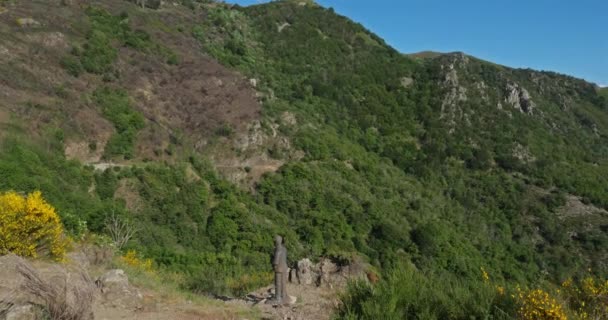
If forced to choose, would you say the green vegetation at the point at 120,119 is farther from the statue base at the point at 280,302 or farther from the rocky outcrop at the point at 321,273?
the statue base at the point at 280,302

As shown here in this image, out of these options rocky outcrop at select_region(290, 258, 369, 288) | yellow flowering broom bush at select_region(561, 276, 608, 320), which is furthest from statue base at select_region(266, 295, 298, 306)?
yellow flowering broom bush at select_region(561, 276, 608, 320)

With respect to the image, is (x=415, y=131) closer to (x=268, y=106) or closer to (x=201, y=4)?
(x=268, y=106)

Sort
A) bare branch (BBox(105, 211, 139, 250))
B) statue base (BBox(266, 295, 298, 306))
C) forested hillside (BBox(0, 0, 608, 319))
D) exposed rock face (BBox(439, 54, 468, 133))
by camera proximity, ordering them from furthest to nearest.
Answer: exposed rock face (BBox(439, 54, 468, 133)), forested hillside (BBox(0, 0, 608, 319)), bare branch (BBox(105, 211, 139, 250)), statue base (BBox(266, 295, 298, 306))

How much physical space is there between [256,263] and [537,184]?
132ft

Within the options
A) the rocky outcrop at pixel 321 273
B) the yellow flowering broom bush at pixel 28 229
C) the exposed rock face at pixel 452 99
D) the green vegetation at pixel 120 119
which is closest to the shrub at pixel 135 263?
the yellow flowering broom bush at pixel 28 229

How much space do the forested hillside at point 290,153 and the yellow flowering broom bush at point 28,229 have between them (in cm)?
323

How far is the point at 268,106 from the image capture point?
4497 centimetres

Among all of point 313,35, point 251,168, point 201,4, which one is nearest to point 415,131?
point 313,35

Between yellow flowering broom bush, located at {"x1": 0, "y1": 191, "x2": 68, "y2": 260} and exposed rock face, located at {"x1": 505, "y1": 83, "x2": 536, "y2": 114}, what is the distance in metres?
71.0

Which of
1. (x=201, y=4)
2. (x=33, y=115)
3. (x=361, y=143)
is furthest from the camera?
(x=201, y=4)

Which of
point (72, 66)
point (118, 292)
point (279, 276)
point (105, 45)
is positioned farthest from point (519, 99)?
Answer: point (118, 292)

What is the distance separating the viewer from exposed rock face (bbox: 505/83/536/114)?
7088cm

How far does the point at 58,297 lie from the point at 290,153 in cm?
3508

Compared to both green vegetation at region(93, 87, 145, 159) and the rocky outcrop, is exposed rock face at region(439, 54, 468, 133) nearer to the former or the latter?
green vegetation at region(93, 87, 145, 159)
